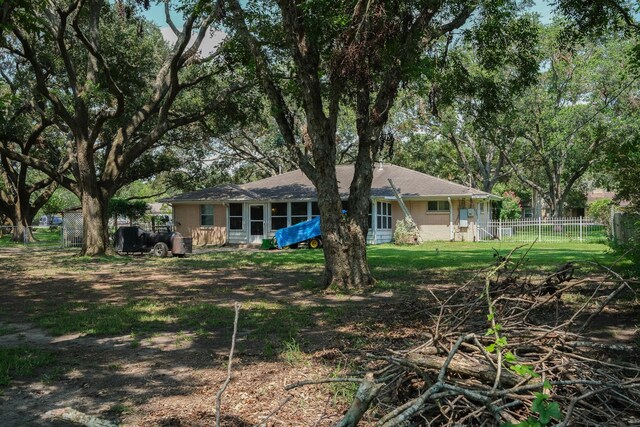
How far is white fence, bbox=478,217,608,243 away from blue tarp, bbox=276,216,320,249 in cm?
961

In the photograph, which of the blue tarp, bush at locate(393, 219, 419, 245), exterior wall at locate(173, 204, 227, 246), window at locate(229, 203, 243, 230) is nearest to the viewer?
the blue tarp

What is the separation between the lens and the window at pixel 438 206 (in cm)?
2903

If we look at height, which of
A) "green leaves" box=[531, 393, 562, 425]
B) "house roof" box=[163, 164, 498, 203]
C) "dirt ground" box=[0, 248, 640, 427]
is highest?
"house roof" box=[163, 164, 498, 203]

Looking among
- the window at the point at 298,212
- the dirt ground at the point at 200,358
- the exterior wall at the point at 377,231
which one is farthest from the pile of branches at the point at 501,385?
the exterior wall at the point at 377,231

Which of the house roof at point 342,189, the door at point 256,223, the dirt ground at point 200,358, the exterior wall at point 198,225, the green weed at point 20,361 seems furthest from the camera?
the exterior wall at point 198,225

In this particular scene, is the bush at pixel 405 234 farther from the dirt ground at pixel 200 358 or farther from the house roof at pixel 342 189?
the dirt ground at pixel 200 358

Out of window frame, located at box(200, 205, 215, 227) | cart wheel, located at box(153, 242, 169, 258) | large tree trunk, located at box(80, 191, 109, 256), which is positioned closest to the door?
window frame, located at box(200, 205, 215, 227)

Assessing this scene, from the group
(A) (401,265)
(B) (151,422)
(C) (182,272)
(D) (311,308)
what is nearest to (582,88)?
(A) (401,265)

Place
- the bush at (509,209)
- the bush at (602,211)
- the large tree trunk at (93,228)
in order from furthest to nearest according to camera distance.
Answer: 1. the bush at (509,209)
2. the bush at (602,211)
3. the large tree trunk at (93,228)

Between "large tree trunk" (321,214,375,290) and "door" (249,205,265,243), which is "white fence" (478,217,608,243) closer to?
"door" (249,205,265,243)

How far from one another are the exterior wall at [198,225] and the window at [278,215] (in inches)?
105

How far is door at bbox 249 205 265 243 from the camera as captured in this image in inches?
1139

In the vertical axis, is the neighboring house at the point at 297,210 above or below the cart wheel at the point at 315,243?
above

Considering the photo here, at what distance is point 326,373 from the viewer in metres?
4.92
